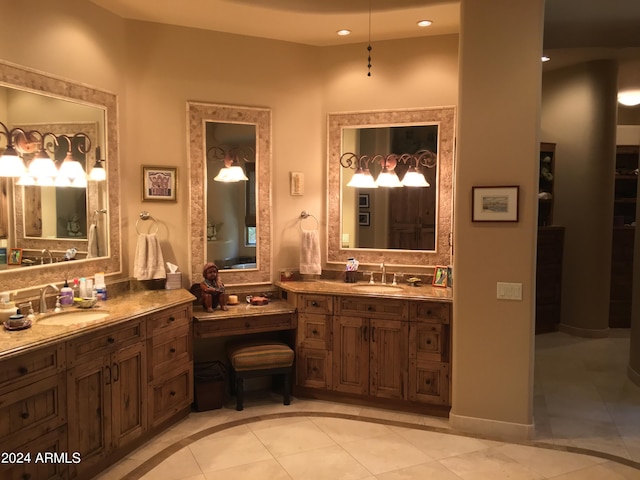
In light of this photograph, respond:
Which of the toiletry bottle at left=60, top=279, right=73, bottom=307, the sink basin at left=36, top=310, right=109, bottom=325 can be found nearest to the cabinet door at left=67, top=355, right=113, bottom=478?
the sink basin at left=36, top=310, right=109, bottom=325

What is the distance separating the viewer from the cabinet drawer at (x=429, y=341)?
3.79 meters

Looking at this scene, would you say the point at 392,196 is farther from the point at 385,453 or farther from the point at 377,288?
the point at 385,453

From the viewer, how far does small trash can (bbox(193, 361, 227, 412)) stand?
3.91 metres

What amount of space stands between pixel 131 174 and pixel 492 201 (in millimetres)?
2796

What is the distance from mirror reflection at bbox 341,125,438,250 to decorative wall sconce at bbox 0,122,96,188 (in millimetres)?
2129

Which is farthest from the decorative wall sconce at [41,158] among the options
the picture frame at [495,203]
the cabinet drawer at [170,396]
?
the picture frame at [495,203]

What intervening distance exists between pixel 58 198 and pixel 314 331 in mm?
2148

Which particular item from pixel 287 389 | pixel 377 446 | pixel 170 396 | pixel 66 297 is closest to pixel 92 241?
pixel 66 297

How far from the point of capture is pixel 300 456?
323cm

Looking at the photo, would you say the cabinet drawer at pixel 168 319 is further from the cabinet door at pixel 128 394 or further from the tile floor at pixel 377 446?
the tile floor at pixel 377 446

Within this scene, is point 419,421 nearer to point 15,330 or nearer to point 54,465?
point 54,465

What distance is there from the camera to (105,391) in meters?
2.96

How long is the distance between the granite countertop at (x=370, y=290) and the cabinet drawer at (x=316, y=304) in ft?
0.17

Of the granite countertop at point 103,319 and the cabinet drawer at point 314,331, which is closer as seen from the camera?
the granite countertop at point 103,319
